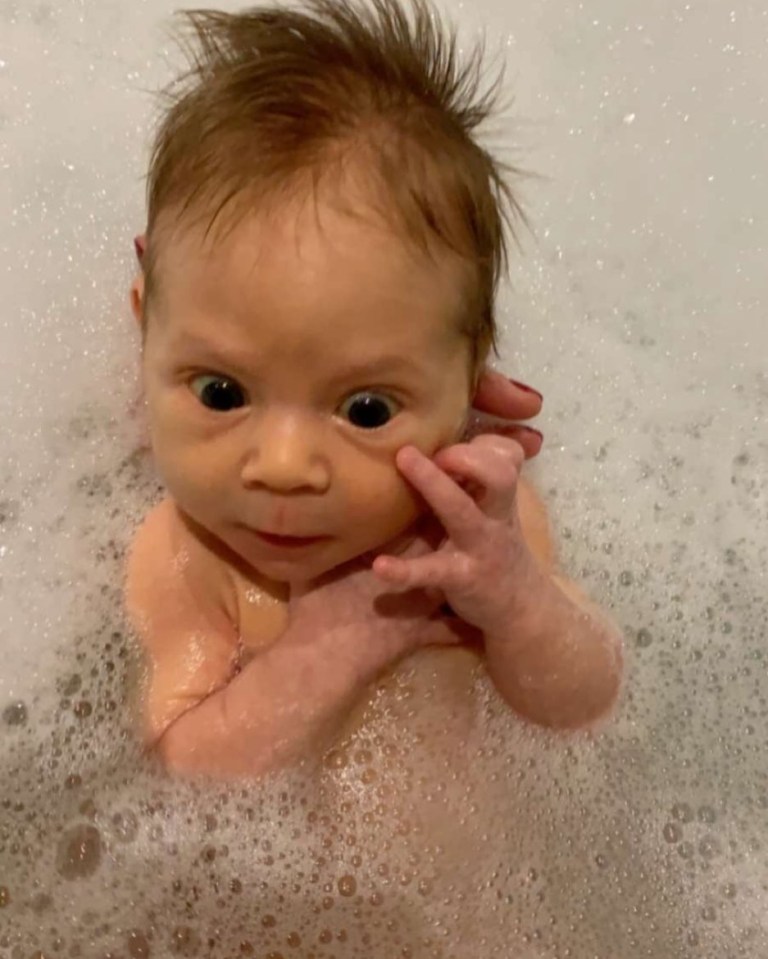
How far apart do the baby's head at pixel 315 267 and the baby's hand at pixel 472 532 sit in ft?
0.08

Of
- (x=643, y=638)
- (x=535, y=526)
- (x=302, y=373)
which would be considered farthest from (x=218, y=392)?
(x=643, y=638)

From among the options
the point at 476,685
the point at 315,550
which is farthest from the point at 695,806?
the point at 315,550

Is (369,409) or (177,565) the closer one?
(369,409)

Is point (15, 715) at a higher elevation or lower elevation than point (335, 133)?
lower

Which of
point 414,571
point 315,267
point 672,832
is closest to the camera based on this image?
point 315,267

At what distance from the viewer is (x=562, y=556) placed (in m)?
1.14

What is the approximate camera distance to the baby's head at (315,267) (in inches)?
27.6

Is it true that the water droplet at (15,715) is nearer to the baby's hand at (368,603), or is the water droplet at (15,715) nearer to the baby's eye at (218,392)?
the baby's hand at (368,603)

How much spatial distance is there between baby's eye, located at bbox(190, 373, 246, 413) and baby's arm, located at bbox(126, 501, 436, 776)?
207 mm

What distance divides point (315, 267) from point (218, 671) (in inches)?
16.1

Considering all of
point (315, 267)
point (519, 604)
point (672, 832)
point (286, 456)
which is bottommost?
point (672, 832)

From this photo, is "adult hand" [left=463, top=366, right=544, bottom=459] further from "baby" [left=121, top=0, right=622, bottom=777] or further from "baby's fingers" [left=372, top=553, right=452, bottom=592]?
"baby's fingers" [left=372, top=553, right=452, bottom=592]

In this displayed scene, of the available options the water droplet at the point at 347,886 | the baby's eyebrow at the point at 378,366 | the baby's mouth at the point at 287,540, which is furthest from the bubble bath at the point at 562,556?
the baby's eyebrow at the point at 378,366

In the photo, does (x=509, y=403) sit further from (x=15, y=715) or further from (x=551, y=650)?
(x=15, y=715)
